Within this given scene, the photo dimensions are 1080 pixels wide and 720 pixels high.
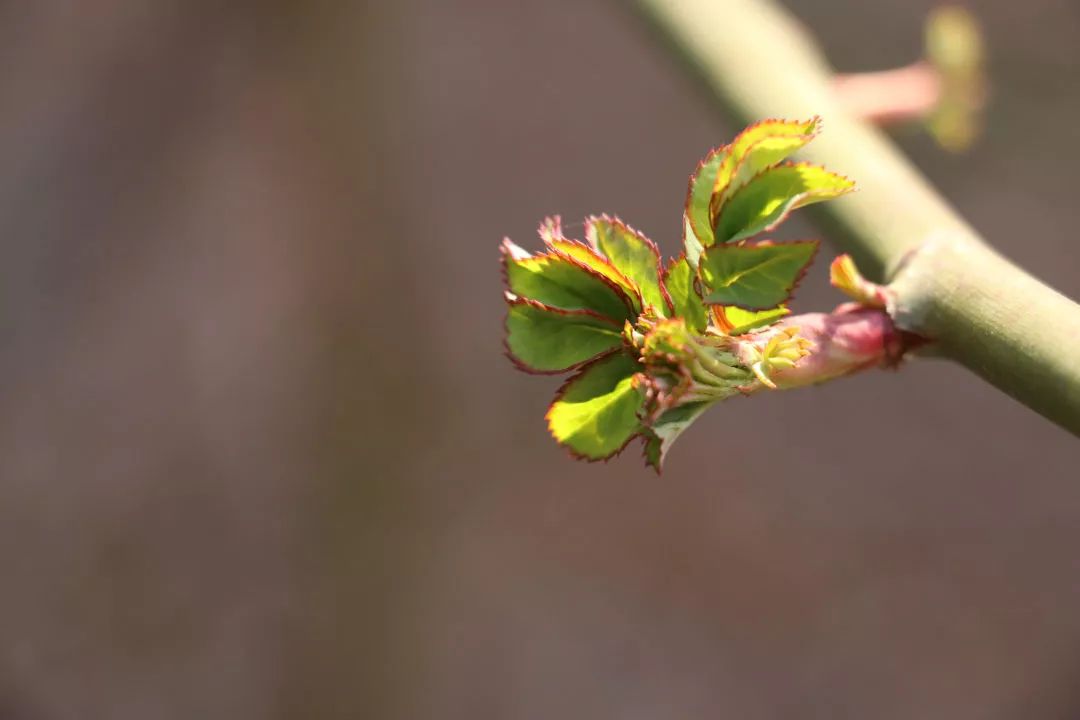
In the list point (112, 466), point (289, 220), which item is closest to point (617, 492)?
point (289, 220)

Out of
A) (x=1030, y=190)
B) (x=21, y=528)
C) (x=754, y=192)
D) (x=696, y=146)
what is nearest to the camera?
(x=754, y=192)

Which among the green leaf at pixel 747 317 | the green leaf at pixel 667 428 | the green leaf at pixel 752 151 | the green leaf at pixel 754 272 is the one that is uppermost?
the green leaf at pixel 752 151

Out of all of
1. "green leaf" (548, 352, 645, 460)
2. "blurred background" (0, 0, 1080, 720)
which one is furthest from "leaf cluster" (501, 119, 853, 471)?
"blurred background" (0, 0, 1080, 720)

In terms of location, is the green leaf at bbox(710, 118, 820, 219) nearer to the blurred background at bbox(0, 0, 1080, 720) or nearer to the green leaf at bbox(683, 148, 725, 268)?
the green leaf at bbox(683, 148, 725, 268)

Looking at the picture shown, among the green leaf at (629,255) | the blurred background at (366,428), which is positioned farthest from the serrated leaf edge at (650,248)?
the blurred background at (366,428)

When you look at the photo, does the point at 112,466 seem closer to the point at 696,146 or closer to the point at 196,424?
the point at 196,424

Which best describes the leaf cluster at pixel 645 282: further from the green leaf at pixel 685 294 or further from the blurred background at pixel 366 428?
the blurred background at pixel 366 428

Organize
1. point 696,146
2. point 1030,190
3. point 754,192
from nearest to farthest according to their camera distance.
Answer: point 754,192 → point 1030,190 → point 696,146

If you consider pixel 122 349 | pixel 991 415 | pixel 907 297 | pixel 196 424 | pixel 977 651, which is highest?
pixel 122 349

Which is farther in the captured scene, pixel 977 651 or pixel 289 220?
pixel 289 220
